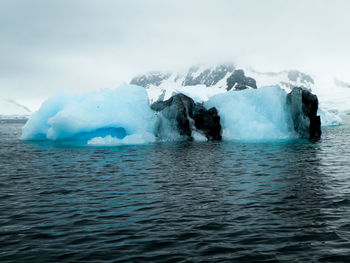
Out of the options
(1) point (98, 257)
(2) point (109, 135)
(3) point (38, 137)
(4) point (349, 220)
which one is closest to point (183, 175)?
(4) point (349, 220)

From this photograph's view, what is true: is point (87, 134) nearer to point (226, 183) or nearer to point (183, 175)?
point (183, 175)

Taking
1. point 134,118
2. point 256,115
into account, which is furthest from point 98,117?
point 256,115

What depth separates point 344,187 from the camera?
15.2 m

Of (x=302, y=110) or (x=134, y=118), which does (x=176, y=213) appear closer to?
(x=134, y=118)

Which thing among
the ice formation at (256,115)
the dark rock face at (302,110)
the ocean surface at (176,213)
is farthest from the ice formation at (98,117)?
the dark rock face at (302,110)

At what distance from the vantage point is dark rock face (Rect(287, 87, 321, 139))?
142 ft

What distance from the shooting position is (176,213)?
11828 mm

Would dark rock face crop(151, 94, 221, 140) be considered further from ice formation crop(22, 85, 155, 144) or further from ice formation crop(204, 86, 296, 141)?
ice formation crop(22, 85, 155, 144)

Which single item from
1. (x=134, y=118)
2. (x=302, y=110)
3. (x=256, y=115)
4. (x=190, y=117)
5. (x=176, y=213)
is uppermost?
(x=302, y=110)

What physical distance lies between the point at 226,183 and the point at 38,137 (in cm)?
3633

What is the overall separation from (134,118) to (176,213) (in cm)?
2845

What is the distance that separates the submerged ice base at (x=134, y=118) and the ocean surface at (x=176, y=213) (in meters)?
16.8

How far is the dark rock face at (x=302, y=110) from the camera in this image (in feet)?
142

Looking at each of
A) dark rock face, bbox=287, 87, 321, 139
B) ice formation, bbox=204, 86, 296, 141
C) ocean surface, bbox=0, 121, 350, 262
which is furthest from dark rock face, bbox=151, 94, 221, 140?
ocean surface, bbox=0, 121, 350, 262
